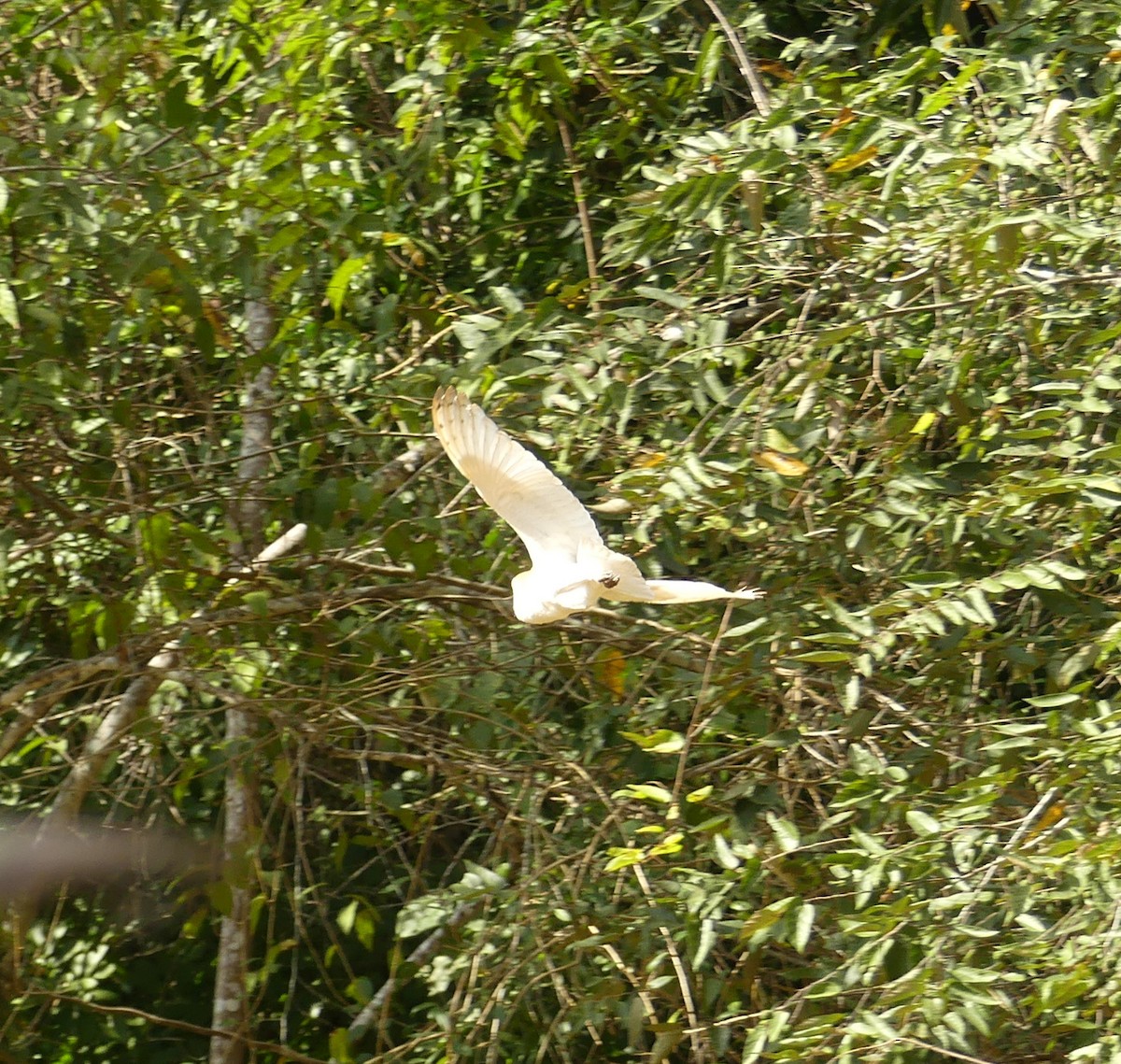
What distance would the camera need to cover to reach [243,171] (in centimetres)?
345

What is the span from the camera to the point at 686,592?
276 cm

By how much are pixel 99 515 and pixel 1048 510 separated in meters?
1.77

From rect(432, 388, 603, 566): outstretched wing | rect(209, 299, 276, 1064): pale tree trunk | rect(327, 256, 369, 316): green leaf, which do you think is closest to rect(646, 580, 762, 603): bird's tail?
rect(432, 388, 603, 566): outstretched wing

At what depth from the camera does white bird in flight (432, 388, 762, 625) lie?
264 cm

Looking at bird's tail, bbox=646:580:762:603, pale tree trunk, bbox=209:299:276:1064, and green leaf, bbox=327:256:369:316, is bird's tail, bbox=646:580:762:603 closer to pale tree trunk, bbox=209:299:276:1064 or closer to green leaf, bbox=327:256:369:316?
green leaf, bbox=327:256:369:316

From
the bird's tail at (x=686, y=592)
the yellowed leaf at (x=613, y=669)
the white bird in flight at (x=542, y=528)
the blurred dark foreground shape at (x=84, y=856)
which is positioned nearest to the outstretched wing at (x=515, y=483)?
the white bird in flight at (x=542, y=528)

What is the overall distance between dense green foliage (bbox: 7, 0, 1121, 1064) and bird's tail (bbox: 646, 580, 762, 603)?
0.16 meters

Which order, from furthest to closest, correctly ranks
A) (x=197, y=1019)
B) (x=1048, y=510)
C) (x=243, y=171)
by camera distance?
(x=197, y=1019) → (x=243, y=171) → (x=1048, y=510)

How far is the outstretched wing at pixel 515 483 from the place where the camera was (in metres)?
2.63

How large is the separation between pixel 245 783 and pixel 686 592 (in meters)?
1.15

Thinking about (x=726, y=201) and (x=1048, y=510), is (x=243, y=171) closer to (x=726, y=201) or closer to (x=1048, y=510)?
(x=726, y=201)

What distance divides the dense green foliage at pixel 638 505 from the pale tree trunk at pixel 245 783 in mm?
39

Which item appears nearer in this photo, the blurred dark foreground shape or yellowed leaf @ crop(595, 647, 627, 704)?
the blurred dark foreground shape

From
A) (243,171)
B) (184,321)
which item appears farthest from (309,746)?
(243,171)
